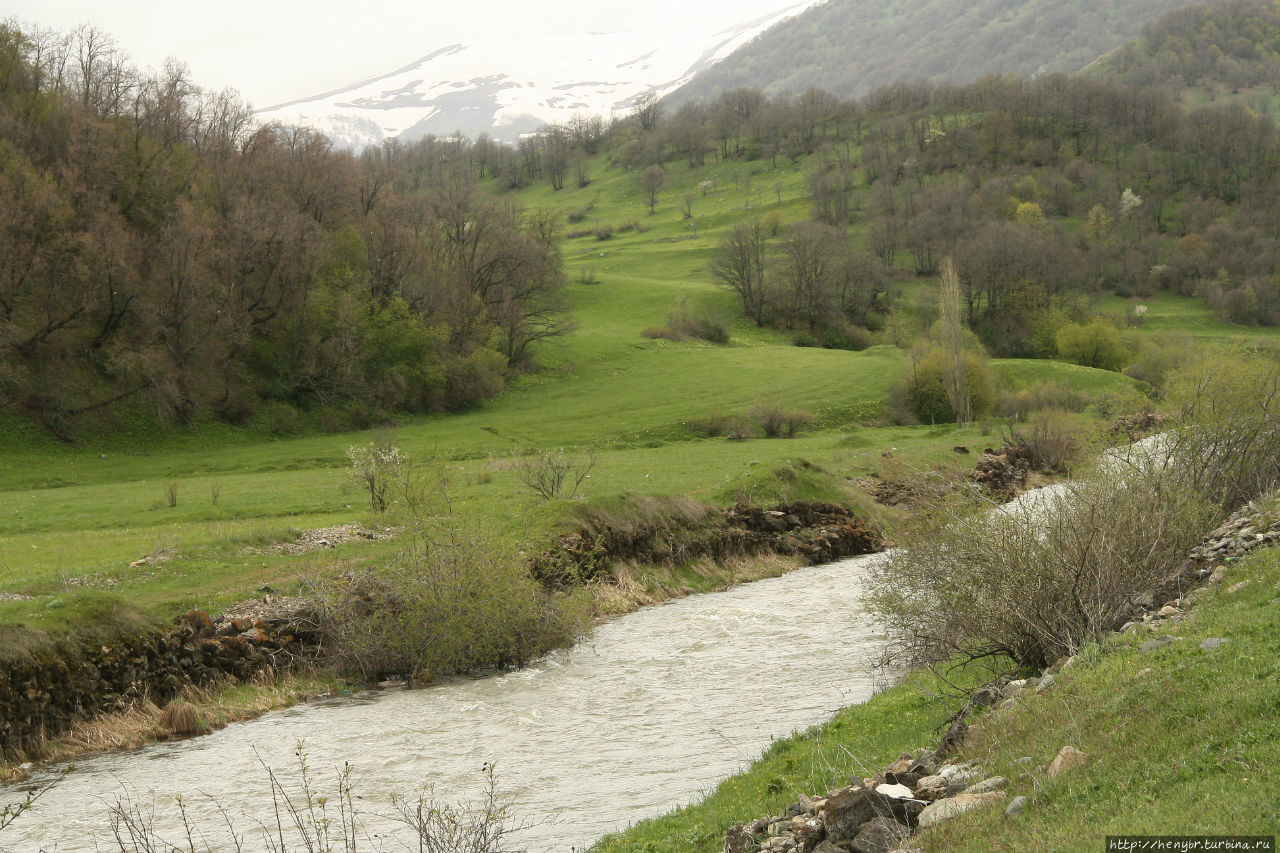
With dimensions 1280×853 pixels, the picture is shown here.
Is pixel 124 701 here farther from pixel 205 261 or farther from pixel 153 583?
pixel 205 261

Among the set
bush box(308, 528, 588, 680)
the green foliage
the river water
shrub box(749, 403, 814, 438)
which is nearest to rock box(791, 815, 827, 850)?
the river water

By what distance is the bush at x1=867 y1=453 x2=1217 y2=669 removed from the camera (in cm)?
1451

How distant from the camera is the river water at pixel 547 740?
1411cm

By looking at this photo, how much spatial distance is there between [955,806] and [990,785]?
19.4 inches

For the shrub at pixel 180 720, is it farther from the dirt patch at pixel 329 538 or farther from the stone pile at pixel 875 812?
the stone pile at pixel 875 812

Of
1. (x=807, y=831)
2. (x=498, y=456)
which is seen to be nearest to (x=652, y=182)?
(x=498, y=456)

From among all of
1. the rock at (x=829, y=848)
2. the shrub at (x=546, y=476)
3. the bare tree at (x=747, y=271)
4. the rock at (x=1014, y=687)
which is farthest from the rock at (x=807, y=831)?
the bare tree at (x=747, y=271)

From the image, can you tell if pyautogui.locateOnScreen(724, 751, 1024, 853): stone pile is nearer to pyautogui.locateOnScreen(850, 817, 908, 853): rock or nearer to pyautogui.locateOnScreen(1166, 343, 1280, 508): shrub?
pyautogui.locateOnScreen(850, 817, 908, 853): rock

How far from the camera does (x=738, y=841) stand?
1038 cm

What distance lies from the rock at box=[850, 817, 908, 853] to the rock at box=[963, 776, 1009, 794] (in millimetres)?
865

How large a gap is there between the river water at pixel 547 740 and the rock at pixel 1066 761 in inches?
241

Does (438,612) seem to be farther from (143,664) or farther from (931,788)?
(931,788)

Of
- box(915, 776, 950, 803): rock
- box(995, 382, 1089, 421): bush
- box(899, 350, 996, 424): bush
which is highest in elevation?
box(915, 776, 950, 803): rock

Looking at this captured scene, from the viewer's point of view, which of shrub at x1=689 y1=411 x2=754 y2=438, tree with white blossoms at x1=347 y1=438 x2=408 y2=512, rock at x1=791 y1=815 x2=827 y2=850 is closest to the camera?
rock at x1=791 y1=815 x2=827 y2=850
